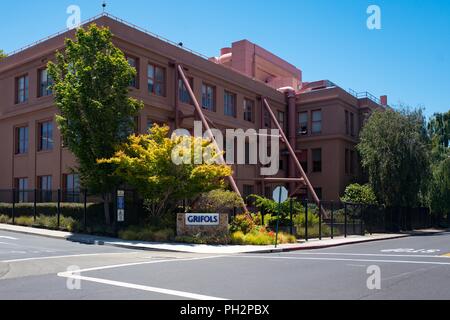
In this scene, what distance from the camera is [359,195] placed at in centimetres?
3903

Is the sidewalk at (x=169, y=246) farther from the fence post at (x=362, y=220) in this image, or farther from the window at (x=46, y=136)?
the fence post at (x=362, y=220)

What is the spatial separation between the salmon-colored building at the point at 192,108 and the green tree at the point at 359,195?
9.62 ft

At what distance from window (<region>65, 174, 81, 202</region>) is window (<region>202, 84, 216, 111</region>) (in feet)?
35.3

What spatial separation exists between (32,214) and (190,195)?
1020 cm

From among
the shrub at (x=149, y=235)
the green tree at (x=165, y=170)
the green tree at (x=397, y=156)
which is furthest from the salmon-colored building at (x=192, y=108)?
the shrub at (x=149, y=235)

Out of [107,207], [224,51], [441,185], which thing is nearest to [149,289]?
[107,207]

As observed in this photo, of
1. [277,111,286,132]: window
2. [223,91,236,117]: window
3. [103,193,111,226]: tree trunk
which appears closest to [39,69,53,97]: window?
[103,193,111,226]: tree trunk

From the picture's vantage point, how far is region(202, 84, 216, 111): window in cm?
3591

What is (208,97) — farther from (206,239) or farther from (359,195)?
(206,239)

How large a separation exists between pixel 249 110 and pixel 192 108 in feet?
26.9

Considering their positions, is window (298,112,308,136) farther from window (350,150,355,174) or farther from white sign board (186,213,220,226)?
white sign board (186,213,220,226)

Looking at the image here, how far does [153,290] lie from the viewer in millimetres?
9867
